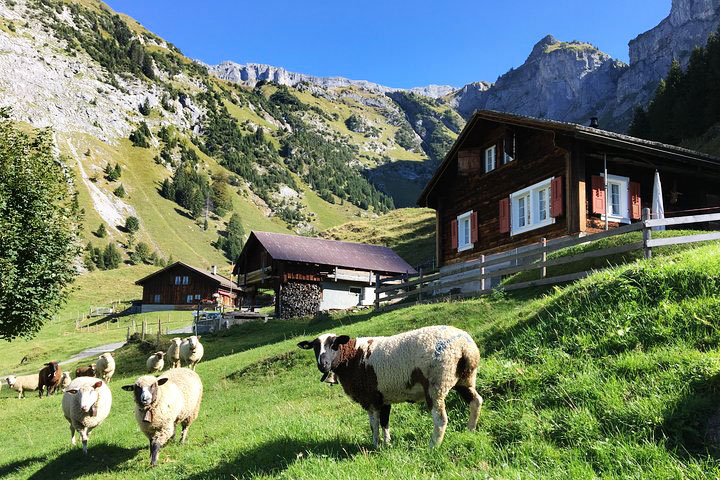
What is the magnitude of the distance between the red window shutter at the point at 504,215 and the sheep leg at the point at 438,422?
21.4 m

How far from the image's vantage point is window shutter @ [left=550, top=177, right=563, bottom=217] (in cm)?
2356

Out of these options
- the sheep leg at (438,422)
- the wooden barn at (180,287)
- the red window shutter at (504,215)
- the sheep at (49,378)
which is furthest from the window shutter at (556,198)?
the wooden barn at (180,287)

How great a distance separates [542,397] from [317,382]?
8110 mm

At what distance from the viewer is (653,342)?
24.8 feet

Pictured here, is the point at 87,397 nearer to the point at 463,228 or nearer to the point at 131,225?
the point at 463,228

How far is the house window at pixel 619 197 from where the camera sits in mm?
24062

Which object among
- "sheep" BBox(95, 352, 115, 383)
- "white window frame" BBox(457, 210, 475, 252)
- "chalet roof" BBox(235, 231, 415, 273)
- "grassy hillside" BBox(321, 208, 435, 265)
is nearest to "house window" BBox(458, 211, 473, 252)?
"white window frame" BBox(457, 210, 475, 252)

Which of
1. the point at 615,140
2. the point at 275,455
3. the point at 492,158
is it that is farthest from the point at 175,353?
the point at 615,140

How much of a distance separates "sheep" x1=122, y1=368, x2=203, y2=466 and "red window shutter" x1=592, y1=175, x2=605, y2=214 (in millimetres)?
19002

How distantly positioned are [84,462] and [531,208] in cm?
2122

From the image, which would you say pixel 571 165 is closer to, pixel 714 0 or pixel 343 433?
pixel 343 433

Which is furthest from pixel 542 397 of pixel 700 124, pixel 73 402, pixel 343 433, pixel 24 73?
pixel 24 73

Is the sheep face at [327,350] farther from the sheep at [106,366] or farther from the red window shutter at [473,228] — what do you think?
the red window shutter at [473,228]

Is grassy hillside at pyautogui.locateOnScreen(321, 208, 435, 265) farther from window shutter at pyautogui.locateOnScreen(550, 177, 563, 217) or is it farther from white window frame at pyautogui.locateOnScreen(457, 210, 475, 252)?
window shutter at pyautogui.locateOnScreen(550, 177, 563, 217)
